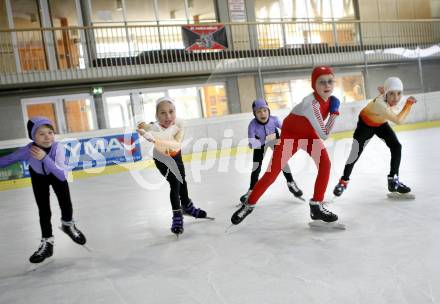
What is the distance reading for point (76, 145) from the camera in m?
8.69

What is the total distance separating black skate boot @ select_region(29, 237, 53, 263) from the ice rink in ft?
0.20

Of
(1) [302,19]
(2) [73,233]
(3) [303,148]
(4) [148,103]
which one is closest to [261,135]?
(3) [303,148]

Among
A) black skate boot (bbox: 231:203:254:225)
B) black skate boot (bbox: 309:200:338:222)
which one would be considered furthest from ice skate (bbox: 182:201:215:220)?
black skate boot (bbox: 309:200:338:222)

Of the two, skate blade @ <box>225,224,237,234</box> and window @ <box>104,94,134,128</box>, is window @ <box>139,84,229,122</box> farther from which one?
skate blade @ <box>225,224,237,234</box>

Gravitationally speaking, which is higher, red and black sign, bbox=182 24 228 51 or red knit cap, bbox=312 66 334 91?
red and black sign, bbox=182 24 228 51

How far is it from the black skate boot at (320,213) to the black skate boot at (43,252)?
186 cm

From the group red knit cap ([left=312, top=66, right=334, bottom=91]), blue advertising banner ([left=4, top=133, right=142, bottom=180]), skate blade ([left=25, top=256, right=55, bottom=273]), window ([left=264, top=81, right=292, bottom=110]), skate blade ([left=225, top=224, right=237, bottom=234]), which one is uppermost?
window ([left=264, top=81, right=292, bottom=110])

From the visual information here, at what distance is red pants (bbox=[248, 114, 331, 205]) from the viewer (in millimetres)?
2952

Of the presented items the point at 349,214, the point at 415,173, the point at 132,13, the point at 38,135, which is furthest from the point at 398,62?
the point at 38,135

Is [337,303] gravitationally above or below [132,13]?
below

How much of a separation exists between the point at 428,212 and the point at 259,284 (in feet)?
5.30

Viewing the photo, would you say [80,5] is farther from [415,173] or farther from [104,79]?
[415,173]

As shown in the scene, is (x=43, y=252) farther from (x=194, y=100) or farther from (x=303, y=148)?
(x=194, y=100)

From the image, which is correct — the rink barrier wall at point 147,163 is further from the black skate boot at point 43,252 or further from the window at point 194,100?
the black skate boot at point 43,252
